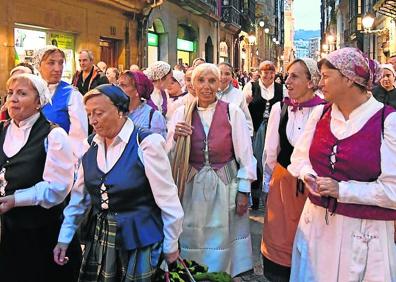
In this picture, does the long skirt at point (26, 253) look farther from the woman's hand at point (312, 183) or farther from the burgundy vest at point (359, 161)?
the burgundy vest at point (359, 161)

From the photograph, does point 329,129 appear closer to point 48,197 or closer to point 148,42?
point 48,197

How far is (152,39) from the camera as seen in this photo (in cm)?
2372

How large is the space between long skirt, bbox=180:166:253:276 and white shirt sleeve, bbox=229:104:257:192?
0.09 metres

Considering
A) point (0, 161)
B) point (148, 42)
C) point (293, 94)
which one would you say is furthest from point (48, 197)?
point (148, 42)

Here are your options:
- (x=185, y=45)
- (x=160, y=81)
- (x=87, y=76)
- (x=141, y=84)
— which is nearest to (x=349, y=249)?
(x=141, y=84)

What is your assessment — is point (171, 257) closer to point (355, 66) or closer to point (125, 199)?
point (125, 199)

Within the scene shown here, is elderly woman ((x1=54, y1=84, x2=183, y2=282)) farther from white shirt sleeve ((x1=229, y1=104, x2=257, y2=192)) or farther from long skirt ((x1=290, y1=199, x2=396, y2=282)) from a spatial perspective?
white shirt sleeve ((x1=229, y1=104, x2=257, y2=192))

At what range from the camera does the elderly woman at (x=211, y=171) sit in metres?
4.70

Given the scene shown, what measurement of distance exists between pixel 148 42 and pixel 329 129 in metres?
19.8

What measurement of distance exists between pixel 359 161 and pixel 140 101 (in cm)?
255

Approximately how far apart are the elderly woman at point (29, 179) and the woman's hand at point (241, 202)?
158cm

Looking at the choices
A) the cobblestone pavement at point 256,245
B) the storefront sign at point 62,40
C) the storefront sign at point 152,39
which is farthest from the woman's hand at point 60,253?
the storefront sign at point 152,39

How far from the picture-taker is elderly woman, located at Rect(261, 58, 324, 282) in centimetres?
431

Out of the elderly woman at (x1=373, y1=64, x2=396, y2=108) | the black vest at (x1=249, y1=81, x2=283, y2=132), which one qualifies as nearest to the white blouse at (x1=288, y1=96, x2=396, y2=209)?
the elderly woman at (x1=373, y1=64, x2=396, y2=108)
